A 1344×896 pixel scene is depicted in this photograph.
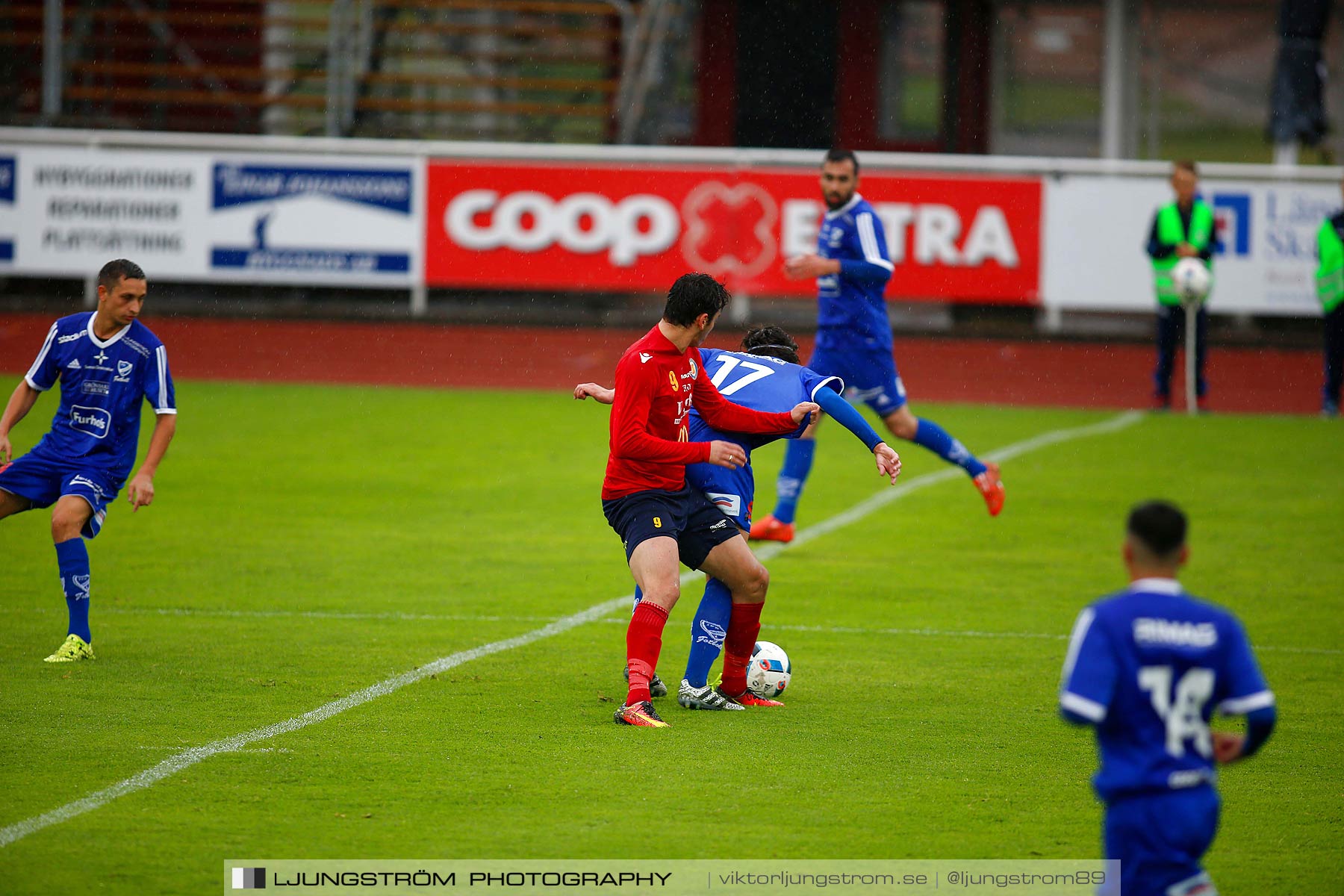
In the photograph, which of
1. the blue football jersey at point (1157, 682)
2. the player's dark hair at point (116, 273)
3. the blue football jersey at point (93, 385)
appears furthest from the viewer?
the blue football jersey at point (93, 385)

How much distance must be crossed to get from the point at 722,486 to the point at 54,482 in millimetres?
3112

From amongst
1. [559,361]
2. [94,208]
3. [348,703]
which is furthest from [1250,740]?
[94,208]

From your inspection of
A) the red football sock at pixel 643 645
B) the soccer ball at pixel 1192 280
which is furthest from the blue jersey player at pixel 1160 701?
the soccer ball at pixel 1192 280

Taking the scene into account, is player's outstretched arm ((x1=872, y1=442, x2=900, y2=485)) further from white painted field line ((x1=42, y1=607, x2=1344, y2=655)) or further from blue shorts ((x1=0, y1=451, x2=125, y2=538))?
blue shorts ((x1=0, y1=451, x2=125, y2=538))

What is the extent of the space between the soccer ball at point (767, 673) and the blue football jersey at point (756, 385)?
0.93m

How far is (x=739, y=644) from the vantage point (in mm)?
6895

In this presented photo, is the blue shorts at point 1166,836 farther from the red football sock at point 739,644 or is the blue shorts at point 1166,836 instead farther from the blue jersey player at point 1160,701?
the red football sock at point 739,644

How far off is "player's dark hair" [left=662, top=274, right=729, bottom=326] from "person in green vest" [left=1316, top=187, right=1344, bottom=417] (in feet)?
39.2

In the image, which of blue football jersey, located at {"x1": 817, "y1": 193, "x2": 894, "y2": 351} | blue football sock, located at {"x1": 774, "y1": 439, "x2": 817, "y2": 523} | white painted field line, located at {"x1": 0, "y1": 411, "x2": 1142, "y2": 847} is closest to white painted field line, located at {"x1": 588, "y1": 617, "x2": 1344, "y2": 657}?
white painted field line, located at {"x1": 0, "y1": 411, "x2": 1142, "y2": 847}

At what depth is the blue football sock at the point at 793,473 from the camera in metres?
10.5

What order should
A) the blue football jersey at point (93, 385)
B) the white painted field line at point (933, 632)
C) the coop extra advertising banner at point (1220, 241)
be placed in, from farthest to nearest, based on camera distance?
the coop extra advertising banner at point (1220, 241) < the white painted field line at point (933, 632) < the blue football jersey at point (93, 385)

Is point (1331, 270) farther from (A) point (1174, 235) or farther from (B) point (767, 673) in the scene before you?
(B) point (767, 673)

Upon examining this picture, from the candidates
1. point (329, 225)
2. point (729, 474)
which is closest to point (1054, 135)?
point (329, 225)

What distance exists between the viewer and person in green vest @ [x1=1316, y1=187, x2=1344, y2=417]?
16.5 meters
